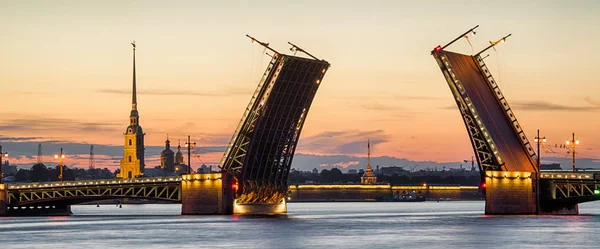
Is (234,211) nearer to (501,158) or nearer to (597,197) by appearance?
(501,158)

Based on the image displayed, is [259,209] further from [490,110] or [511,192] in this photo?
[490,110]

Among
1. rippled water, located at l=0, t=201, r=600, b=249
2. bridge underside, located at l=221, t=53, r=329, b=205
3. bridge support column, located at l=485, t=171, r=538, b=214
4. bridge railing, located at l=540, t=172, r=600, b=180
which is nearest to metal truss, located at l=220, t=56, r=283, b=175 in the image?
bridge underside, located at l=221, t=53, r=329, b=205

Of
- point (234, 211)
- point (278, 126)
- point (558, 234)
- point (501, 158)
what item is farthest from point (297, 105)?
point (558, 234)

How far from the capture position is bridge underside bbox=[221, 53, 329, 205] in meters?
90.4

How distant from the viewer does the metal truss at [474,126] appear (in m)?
86.2

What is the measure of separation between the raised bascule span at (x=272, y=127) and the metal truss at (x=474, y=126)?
1051cm

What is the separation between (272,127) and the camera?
9631 cm

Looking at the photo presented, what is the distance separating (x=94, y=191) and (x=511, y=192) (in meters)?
36.3

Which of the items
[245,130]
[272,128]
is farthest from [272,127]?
[245,130]

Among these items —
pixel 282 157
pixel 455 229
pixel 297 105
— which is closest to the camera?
Answer: pixel 455 229

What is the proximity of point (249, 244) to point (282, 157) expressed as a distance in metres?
45.7

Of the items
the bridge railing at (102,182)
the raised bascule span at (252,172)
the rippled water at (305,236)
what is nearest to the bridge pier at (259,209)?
the raised bascule span at (252,172)

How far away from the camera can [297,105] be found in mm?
96438

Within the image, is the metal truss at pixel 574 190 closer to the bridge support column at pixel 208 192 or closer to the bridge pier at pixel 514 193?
the bridge pier at pixel 514 193
